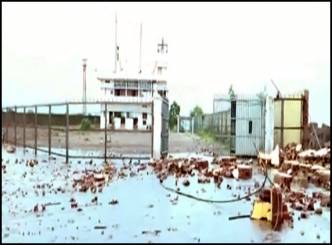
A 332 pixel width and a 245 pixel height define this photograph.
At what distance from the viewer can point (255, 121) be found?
2206 centimetres

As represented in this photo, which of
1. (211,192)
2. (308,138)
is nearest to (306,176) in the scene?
(211,192)

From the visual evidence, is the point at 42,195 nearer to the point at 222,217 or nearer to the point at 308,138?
the point at 222,217

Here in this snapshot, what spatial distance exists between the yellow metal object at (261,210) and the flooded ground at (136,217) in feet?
0.48

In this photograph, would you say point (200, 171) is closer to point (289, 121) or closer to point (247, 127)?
point (289, 121)

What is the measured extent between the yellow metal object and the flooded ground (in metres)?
0.15

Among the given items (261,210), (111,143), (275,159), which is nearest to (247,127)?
(275,159)

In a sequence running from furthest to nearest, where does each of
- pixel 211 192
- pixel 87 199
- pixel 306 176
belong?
pixel 306 176 → pixel 211 192 → pixel 87 199

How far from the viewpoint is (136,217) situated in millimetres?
9023

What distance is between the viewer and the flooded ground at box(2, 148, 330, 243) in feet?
24.9

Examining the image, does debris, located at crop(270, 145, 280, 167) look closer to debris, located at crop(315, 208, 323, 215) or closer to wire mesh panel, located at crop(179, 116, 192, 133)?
debris, located at crop(315, 208, 323, 215)

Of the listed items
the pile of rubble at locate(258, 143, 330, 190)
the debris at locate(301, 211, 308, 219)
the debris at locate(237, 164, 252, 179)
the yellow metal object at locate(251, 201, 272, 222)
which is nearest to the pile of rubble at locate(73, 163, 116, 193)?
the debris at locate(237, 164, 252, 179)

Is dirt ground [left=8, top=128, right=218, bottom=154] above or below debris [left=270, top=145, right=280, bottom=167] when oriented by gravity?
below

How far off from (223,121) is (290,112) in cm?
682

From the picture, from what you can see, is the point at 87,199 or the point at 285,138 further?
the point at 285,138
